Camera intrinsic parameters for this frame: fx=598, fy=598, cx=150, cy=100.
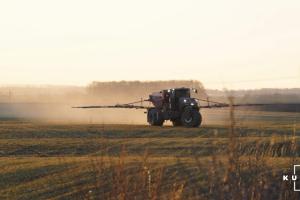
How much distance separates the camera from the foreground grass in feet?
17.8

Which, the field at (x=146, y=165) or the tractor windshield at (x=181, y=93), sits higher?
the tractor windshield at (x=181, y=93)

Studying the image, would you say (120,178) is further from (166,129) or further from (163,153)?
(166,129)

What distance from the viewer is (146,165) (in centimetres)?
A: 721

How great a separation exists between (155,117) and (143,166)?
1334 inches

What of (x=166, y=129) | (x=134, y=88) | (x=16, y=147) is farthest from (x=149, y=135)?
(x=134, y=88)

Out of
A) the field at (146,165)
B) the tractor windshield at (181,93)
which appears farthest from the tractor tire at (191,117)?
the field at (146,165)

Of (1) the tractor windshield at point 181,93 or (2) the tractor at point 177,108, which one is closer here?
(2) the tractor at point 177,108

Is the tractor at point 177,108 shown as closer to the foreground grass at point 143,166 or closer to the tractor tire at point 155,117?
the tractor tire at point 155,117

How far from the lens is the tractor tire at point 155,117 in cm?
3862

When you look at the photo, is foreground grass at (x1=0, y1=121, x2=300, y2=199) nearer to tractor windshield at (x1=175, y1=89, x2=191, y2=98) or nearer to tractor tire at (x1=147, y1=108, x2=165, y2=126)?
tractor tire at (x1=147, y1=108, x2=165, y2=126)

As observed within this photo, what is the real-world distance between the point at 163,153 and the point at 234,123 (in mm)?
17700

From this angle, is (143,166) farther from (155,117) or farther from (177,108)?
(155,117)

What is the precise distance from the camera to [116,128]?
119 feet

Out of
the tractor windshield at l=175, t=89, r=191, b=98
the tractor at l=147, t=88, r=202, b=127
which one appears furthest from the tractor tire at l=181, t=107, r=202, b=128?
the tractor windshield at l=175, t=89, r=191, b=98
